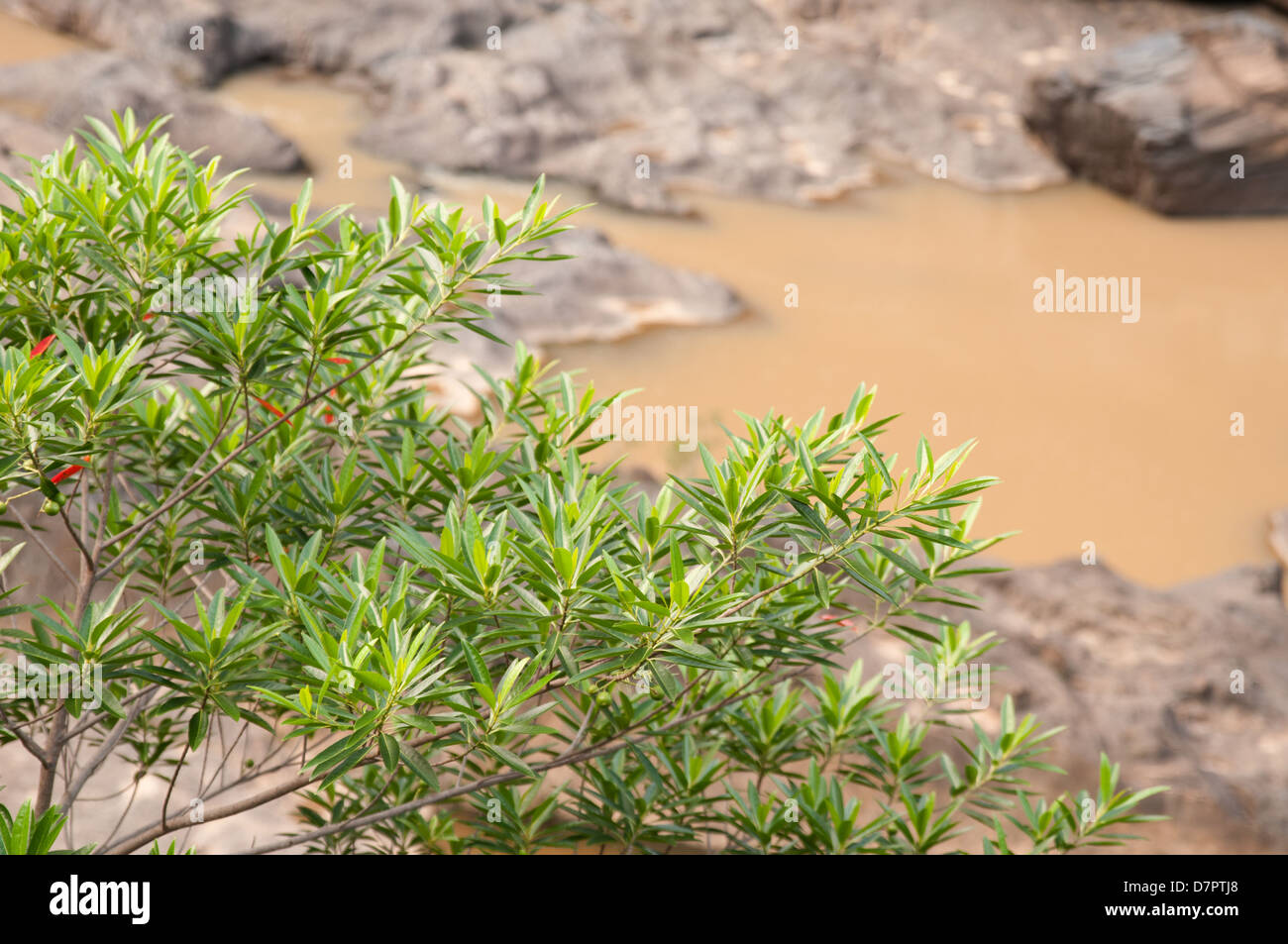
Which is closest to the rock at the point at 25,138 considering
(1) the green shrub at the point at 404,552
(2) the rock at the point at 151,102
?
(2) the rock at the point at 151,102

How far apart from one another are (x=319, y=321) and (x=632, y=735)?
3.15 feet

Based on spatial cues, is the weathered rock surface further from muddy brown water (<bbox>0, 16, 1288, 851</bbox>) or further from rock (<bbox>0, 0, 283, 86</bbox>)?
muddy brown water (<bbox>0, 16, 1288, 851</bbox>)

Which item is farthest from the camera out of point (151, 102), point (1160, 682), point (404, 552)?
point (151, 102)

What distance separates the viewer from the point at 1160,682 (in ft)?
12.9

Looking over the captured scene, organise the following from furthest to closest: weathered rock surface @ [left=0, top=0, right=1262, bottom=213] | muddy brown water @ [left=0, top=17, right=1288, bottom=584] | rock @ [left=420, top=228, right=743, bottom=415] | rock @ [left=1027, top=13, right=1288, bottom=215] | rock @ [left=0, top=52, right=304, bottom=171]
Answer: rock @ [left=1027, top=13, right=1288, bottom=215] < weathered rock surface @ [left=0, top=0, right=1262, bottom=213] < rock @ [left=0, top=52, right=304, bottom=171] < rock @ [left=420, top=228, right=743, bottom=415] < muddy brown water @ [left=0, top=17, right=1288, bottom=584]

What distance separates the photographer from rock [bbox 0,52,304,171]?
24.7ft

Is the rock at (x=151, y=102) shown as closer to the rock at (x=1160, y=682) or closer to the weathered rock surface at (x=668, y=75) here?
the weathered rock surface at (x=668, y=75)

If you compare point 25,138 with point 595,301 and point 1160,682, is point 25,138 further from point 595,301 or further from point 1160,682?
point 1160,682

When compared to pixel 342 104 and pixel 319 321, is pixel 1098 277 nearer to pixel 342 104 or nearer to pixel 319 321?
pixel 342 104

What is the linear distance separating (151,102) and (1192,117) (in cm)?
803

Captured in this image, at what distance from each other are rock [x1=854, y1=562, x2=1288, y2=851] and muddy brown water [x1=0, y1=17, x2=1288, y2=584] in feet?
4.13

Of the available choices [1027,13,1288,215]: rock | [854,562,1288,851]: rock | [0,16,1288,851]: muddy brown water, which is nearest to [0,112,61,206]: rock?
[0,16,1288,851]: muddy brown water

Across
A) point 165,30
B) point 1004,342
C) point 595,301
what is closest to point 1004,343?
point 1004,342

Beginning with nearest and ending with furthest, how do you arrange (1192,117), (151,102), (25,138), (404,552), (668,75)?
(404,552) → (25,138) → (151,102) → (1192,117) → (668,75)
